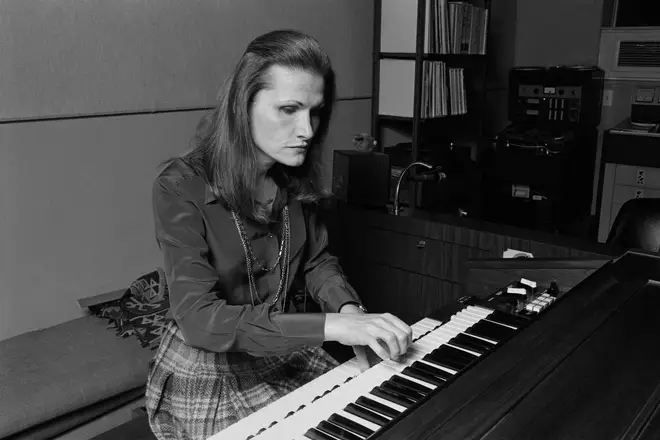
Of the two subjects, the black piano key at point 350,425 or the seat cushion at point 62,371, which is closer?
the black piano key at point 350,425

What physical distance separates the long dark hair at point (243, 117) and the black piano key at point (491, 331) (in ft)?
1.71

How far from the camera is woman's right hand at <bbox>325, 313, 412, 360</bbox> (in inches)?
41.7

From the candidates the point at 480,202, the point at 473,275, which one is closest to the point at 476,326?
the point at 473,275

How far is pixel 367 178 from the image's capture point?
2508 mm

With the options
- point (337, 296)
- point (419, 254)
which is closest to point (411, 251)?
point (419, 254)

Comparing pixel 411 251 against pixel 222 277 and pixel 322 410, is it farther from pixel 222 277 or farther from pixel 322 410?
pixel 322 410

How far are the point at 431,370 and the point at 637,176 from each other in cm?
375

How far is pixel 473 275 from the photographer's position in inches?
62.1

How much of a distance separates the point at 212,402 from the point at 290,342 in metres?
0.27

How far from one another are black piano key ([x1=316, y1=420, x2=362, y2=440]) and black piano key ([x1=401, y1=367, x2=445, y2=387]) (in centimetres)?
19

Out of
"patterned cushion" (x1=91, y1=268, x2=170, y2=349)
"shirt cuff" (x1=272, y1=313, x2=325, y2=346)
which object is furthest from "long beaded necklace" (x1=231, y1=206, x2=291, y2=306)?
"patterned cushion" (x1=91, y1=268, x2=170, y2=349)

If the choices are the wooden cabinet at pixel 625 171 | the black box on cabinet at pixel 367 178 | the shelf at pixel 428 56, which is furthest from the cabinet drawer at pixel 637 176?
the black box on cabinet at pixel 367 178

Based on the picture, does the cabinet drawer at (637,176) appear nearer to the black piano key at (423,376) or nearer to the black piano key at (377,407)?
the black piano key at (423,376)

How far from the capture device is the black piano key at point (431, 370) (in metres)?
1.03
